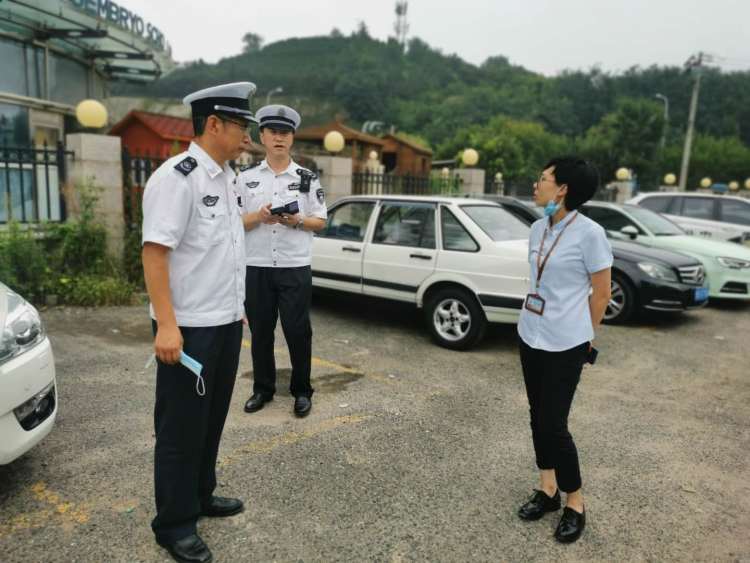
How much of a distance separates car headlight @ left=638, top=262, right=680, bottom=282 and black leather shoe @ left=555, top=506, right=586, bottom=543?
505 cm

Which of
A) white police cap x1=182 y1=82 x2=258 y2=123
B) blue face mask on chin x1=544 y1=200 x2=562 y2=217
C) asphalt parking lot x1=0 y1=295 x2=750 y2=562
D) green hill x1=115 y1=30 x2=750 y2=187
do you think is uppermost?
green hill x1=115 y1=30 x2=750 y2=187

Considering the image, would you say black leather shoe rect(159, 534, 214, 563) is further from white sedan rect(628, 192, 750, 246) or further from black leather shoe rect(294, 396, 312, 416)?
white sedan rect(628, 192, 750, 246)

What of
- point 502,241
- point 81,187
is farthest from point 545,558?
point 81,187

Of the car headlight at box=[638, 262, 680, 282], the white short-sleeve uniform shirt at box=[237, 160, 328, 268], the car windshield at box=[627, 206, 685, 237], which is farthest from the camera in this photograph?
the car windshield at box=[627, 206, 685, 237]

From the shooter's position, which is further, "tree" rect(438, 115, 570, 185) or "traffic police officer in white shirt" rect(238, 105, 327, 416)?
"tree" rect(438, 115, 570, 185)

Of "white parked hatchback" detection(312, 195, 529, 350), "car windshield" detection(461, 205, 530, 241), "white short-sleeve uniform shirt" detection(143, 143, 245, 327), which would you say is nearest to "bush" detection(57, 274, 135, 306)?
"white parked hatchback" detection(312, 195, 529, 350)

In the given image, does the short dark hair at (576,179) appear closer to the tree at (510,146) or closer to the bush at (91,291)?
the bush at (91,291)

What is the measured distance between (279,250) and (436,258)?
231 cm

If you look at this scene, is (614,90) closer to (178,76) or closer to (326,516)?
(178,76)

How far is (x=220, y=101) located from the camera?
229cm

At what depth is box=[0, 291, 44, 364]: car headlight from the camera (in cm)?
273

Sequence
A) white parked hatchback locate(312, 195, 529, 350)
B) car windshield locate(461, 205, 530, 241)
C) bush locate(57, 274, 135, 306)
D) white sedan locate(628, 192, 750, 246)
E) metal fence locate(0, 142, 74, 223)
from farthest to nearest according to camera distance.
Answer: white sedan locate(628, 192, 750, 246), bush locate(57, 274, 135, 306), metal fence locate(0, 142, 74, 223), car windshield locate(461, 205, 530, 241), white parked hatchback locate(312, 195, 529, 350)

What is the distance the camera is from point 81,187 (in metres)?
7.30

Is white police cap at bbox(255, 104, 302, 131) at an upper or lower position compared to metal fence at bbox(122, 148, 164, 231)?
upper
